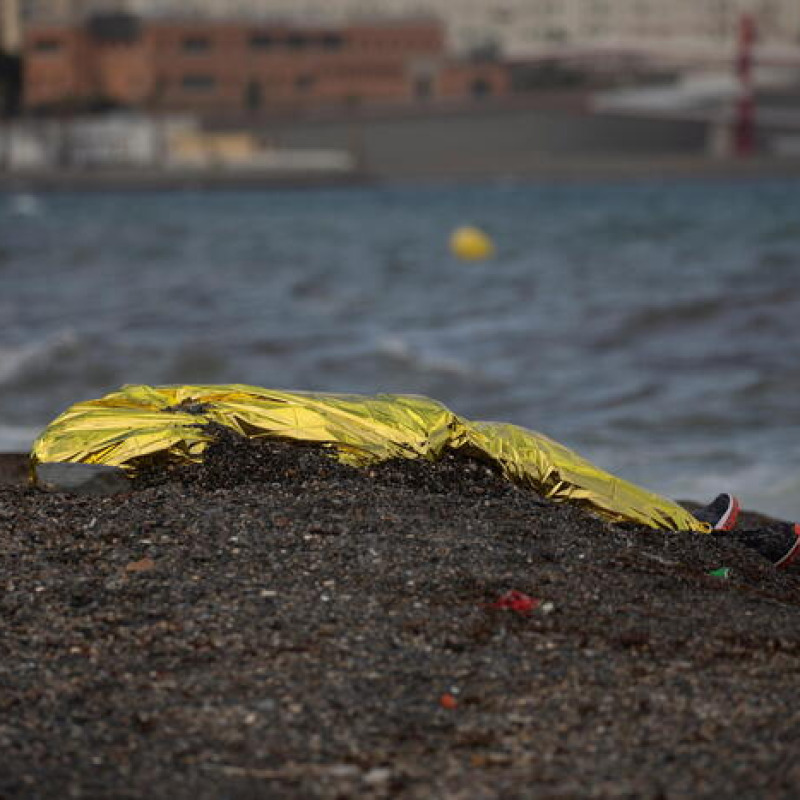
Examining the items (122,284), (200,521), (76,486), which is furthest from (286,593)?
(122,284)

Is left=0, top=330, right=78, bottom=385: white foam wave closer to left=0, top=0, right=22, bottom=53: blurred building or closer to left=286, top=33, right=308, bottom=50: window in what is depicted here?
left=286, top=33, right=308, bottom=50: window

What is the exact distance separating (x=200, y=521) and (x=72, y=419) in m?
0.96

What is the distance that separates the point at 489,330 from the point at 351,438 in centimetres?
1084

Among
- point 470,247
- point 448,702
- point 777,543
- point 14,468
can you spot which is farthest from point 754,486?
point 470,247

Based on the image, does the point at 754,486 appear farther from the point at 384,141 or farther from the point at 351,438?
the point at 384,141

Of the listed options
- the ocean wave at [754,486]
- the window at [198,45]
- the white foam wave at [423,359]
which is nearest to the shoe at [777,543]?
the ocean wave at [754,486]

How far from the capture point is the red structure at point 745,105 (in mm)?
92544

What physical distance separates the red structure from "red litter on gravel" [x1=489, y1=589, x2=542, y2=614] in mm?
90306

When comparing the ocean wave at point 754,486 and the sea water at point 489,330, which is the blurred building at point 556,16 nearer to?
the sea water at point 489,330

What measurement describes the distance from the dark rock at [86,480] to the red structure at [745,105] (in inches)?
3528

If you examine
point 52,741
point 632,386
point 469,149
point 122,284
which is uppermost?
point 52,741

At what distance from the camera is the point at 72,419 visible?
548cm

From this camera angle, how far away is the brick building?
4082 inches

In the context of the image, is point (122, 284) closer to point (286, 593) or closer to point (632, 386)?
point (632, 386)
